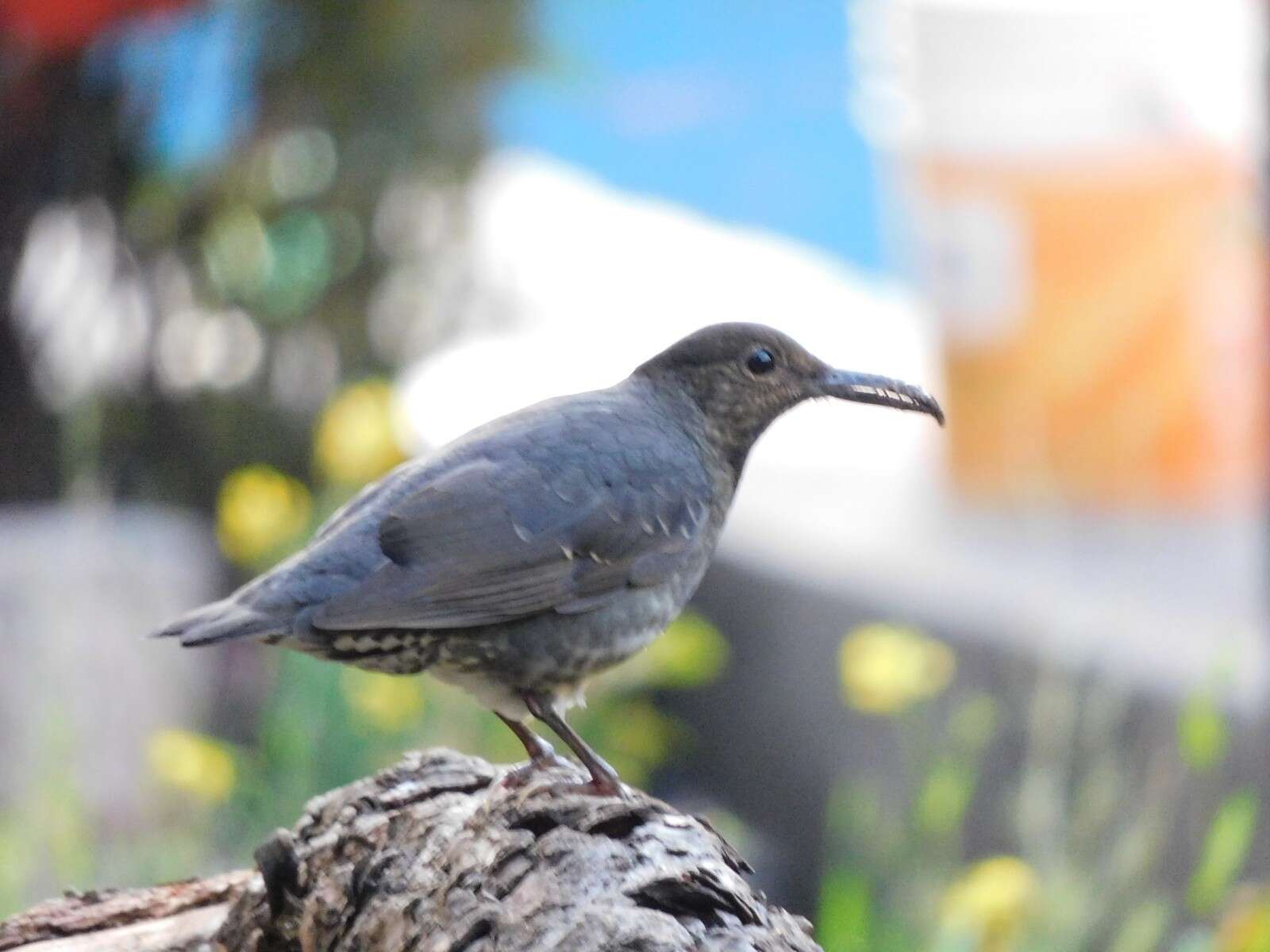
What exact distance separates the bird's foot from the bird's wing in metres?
0.18

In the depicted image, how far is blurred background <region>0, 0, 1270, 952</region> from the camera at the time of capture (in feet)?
12.2

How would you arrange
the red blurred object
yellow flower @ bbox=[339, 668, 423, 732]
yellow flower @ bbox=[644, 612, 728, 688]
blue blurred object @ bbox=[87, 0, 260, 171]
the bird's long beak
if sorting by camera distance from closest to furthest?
the bird's long beak, yellow flower @ bbox=[339, 668, 423, 732], yellow flower @ bbox=[644, 612, 728, 688], the red blurred object, blue blurred object @ bbox=[87, 0, 260, 171]

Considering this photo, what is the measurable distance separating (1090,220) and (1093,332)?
355mm

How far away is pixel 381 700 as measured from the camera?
3.57 meters

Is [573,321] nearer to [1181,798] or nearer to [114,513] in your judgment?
[114,513]

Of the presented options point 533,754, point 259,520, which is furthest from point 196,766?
point 533,754

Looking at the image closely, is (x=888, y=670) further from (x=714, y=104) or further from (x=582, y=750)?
(x=714, y=104)

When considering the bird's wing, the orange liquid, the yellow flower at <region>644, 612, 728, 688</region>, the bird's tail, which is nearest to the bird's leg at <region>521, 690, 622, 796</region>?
the bird's wing

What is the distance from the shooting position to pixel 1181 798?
3.81 meters

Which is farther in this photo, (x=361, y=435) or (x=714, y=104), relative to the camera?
(x=714, y=104)

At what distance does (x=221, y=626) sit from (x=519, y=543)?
39 centimetres

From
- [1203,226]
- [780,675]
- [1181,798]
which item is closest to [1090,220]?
[1203,226]

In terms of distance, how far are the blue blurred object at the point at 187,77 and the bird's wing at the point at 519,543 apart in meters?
4.35

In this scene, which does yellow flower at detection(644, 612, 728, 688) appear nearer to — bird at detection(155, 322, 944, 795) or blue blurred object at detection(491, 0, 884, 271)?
bird at detection(155, 322, 944, 795)
